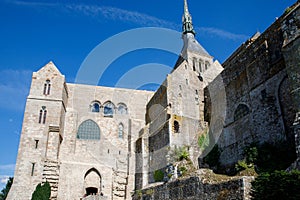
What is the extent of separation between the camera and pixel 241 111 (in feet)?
62.3

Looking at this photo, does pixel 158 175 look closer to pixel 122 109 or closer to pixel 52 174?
pixel 52 174

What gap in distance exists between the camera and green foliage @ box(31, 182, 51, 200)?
19922mm

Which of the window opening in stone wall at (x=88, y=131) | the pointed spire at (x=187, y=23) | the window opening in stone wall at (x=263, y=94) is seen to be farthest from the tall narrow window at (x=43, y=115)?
the pointed spire at (x=187, y=23)

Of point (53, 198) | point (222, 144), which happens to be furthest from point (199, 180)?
point (53, 198)

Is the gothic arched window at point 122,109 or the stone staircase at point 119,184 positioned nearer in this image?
the stone staircase at point 119,184

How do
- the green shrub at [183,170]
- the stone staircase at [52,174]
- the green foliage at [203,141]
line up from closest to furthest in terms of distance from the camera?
the green shrub at [183,170] → the green foliage at [203,141] → the stone staircase at [52,174]

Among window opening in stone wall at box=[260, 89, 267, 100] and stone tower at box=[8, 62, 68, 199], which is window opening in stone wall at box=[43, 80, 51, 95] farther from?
window opening in stone wall at box=[260, 89, 267, 100]

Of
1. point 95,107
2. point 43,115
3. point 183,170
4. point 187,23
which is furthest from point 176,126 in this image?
point 187,23

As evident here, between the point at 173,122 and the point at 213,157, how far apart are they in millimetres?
4157

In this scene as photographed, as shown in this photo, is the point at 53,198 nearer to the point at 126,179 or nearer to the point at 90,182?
the point at 90,182

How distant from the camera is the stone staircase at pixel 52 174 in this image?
71.1 feet

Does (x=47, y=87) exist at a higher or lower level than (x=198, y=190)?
higher

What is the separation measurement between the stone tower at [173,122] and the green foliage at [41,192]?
23.2ft

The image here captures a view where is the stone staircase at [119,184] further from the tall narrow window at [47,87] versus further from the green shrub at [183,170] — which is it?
the green shrub at [183,170]
